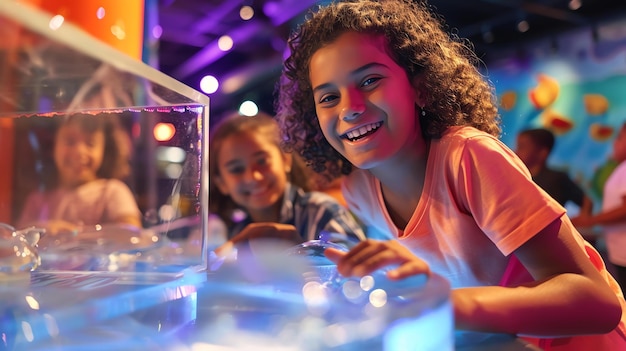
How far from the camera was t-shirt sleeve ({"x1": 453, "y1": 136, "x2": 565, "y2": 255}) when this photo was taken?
0.61 meters

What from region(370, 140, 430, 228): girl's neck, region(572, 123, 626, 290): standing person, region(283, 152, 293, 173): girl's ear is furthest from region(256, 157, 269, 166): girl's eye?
region(572, 123, 626, 290): standing person

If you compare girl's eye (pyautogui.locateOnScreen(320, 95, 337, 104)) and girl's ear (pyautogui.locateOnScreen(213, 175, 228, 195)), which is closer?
girl's eye (pyautogui.locateOnScreen(320, 95, 337, 104))

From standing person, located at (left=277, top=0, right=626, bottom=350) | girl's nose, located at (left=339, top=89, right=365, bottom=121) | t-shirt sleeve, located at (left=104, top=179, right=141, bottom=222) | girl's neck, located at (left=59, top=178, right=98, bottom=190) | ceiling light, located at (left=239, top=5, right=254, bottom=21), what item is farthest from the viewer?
ceiling light, located at (left=239, top=5, right=254, bottom=21)

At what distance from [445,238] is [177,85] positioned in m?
0.43

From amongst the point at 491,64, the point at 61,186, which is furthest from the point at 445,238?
the point at 491,64

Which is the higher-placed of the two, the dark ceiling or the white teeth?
the dark ceiling

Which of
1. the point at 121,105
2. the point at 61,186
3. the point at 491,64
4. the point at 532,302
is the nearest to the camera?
the point at 532,302

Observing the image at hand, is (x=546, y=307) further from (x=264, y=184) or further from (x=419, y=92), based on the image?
(x=264, y=184)

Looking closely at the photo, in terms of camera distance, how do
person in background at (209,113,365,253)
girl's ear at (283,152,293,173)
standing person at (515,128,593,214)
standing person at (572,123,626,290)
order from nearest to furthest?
person in background at (209,113,365,253) < girl's ear at (283,152,293,173) < standing person at (572,123,626,290) < standing person at (515,128,593,214)

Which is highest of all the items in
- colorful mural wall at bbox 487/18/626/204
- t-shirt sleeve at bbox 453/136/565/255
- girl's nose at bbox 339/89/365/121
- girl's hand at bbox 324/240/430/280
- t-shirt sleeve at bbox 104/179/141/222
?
colorful mural wall at bbox 487/18/626/204

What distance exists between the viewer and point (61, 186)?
48.6 inches

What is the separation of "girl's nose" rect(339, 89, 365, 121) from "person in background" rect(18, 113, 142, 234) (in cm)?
48

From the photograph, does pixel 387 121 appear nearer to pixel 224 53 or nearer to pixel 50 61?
pixel 50 61

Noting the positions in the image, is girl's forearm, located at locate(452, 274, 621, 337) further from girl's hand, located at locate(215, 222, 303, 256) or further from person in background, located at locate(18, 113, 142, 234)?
person in background, located at locate(18, 113, 142, 234)
